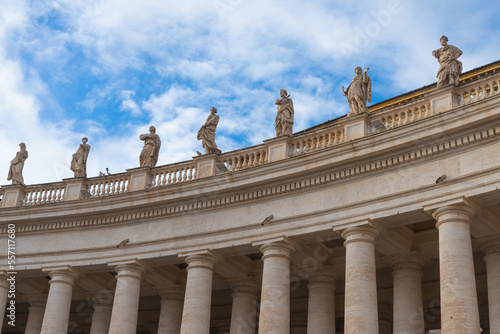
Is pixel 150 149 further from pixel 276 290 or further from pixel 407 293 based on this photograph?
pixel 407 293

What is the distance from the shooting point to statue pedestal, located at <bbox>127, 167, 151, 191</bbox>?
4199 cm

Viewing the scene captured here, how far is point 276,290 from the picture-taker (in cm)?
3475

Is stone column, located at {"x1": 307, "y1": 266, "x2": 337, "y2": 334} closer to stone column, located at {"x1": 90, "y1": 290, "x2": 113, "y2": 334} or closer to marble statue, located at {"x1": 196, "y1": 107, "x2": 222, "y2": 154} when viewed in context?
marble statue, located at {"x1": 196, "y1": 107, "x2": 222, "y2": 154}

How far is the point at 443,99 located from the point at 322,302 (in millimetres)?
12382

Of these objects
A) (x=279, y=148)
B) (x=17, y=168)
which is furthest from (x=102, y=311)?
(x=279, y=148)

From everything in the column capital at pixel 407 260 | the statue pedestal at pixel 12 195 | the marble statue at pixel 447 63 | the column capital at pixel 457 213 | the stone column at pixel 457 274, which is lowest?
the stone column at pixel 457 274

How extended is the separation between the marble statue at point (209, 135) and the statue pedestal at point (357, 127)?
339 inches

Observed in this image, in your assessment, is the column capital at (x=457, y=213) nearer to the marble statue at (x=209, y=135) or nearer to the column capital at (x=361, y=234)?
the column capital at (x=361, y=234)

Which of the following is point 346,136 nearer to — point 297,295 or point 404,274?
point 404,274

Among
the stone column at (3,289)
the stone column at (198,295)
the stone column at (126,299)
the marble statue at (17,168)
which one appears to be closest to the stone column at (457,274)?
the stone column at (198,295)

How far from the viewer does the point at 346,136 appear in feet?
117

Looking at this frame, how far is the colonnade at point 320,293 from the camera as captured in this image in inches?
1157

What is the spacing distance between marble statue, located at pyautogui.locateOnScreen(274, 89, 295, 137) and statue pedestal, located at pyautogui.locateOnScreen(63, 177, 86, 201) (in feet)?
40.7

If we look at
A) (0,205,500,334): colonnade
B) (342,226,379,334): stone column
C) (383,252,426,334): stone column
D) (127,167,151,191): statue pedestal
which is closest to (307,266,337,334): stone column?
(0,205,500,334): colonnade
